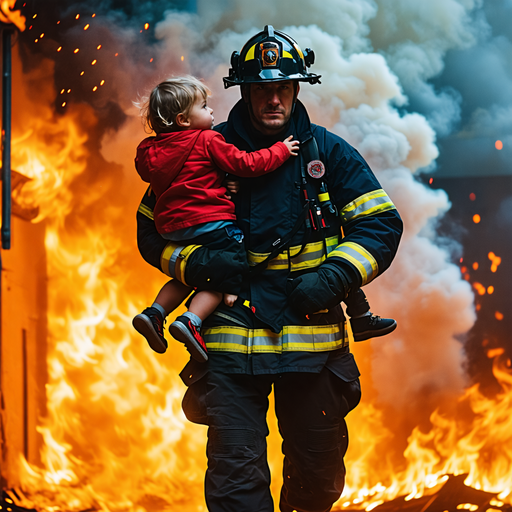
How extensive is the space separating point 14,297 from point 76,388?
761mm

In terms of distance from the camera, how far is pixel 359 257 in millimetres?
2529

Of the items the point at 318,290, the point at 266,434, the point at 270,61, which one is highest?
the point at 270,61

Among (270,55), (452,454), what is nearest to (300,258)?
(270,55)

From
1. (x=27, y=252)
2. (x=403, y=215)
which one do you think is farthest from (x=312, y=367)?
(x=27, y=252)

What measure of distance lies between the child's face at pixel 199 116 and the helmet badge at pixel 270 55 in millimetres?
325

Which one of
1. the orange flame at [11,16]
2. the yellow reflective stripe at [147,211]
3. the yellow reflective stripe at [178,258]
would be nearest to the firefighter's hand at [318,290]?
the yellow reflective stripe at [178,258]

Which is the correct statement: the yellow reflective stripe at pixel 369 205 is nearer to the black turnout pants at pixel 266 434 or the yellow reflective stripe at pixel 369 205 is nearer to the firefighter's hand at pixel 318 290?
the firefighter's hand at pixel 318 290

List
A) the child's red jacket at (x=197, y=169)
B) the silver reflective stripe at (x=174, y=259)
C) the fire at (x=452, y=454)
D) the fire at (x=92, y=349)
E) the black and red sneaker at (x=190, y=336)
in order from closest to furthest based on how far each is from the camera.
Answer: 1. the black and red sneaker at (x=190, y=336)
2. the child's red jacket at (x=197, y=169)
3. the silver reflective stripe at (x=174, y=259)
4. the fire at (x=452, y=454)
5. the fire at (x=92, y=349)

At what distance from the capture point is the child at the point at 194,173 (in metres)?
2.56

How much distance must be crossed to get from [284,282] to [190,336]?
19.5 inches

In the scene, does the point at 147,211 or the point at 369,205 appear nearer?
the point at 369,205

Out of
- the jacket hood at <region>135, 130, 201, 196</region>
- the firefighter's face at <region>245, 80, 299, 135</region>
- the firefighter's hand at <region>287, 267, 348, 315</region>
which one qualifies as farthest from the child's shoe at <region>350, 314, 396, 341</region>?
the jacket hood at <region>135, 130, 201, 196</region>

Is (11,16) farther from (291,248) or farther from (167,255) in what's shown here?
(291,248)

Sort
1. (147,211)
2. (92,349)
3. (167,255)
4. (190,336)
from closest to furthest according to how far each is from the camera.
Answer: (190,336)
(167,255)
(147,211)
(92,349)
